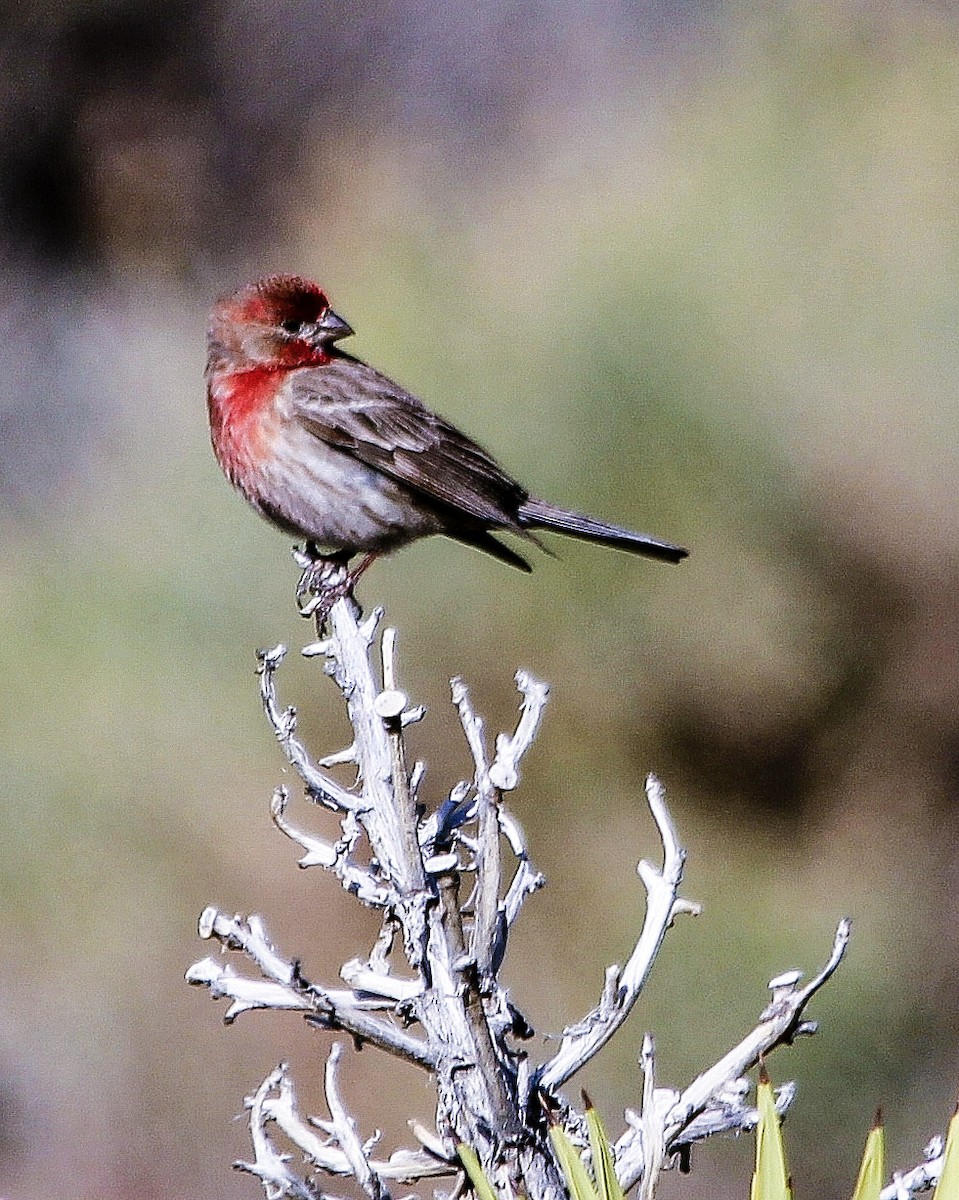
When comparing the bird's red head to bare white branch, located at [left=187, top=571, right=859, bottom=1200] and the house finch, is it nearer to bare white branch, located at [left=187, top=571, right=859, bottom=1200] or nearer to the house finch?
the house finch

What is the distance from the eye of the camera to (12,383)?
9883 mm

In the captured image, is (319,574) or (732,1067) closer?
(732,1067)

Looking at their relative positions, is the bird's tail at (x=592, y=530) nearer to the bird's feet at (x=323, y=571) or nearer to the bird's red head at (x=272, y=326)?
the bird's feet at (x=323, y=571)

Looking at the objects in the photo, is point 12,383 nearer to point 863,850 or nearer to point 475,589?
point 475,589

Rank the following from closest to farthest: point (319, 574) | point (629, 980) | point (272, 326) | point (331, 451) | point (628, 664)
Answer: point (629, 980) < point (319, 574) < point (331, 451) < point (272, 326) < point (628, 664)

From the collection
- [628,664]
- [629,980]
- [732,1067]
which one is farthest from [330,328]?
[732,1067]

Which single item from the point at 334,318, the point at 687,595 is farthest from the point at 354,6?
the point at 334,318

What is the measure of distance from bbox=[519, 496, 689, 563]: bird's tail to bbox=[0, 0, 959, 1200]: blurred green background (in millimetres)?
1967

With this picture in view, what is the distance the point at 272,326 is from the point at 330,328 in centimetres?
19

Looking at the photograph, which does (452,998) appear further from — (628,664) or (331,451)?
(628,664)

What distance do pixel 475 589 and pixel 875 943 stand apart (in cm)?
244

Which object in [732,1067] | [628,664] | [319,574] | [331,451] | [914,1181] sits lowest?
[914,1181]

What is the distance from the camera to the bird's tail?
561 centimetres

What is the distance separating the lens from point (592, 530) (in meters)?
5.80
